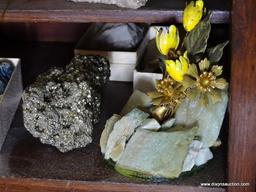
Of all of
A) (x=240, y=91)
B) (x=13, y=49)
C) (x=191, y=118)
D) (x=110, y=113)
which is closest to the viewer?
→ (x=240, y=91)

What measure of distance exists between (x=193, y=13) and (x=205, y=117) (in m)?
0.16

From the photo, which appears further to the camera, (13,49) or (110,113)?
(13,49)

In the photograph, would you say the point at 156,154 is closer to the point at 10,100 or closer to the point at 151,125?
the point at 151,125

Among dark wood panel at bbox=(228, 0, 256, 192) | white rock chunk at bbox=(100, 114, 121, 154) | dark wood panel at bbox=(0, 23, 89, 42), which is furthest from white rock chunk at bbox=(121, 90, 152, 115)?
dark wood panel at bbox=(0, 23, 89, 42)

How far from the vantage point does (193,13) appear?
2.30 feet

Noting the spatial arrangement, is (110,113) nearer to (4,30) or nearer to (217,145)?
(217,145)

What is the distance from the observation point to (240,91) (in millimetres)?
693

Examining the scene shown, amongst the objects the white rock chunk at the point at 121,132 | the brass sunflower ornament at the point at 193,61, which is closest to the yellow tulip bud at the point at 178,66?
the brass sunflower ornament at the point at 193,61

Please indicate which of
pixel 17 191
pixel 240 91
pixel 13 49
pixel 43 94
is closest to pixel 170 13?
pixel 240 91

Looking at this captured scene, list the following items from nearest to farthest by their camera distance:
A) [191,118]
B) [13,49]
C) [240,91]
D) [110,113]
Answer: [240,91], [191,118], [110,113], [13,49]

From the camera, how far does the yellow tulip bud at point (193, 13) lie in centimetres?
70

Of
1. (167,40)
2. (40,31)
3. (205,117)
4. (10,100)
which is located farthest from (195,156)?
(40,31)

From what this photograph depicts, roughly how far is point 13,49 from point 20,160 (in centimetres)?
38

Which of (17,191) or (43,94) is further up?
(43,94)
